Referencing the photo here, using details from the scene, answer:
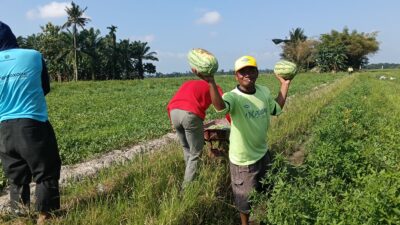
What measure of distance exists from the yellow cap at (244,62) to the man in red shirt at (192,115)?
0.75 m

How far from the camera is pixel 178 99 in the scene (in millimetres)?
4809

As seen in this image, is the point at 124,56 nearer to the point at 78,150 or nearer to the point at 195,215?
the point at 78,150

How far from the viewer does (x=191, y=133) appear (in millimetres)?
4723

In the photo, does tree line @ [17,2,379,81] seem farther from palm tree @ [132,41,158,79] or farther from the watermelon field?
the watermelon field

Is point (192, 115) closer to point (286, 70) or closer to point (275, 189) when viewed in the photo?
point (286, 70)

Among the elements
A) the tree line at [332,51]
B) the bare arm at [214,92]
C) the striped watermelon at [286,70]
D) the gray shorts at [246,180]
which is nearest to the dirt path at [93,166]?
the gray shorts at [246,180]

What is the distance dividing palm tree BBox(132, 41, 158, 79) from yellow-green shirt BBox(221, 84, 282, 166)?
205ft

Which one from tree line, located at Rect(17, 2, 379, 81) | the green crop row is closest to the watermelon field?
the green crop row

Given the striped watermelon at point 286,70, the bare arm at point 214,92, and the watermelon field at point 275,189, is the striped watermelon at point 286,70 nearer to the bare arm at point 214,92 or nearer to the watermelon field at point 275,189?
the watermelon field at point 275,189

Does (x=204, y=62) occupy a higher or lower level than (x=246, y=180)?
higher

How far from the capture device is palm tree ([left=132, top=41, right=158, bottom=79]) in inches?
2598

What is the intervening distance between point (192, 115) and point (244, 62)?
0.95m

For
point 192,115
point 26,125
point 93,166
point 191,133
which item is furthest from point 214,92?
point 93,166

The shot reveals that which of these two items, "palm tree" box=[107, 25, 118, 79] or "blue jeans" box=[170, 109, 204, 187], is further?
"palm tree" box=[107, 25, 118, 79]
